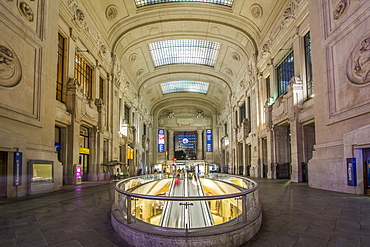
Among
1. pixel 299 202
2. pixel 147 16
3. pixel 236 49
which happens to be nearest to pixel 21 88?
pixel 299 202

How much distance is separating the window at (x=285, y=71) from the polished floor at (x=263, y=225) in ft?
37.4

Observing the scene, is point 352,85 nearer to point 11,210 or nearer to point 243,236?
point 243,236

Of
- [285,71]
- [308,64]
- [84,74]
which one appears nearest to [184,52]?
[84,74]

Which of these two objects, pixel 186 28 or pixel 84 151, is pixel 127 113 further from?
pixel 84 151

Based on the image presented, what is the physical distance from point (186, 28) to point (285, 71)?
1143cm

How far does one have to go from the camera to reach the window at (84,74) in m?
17.2

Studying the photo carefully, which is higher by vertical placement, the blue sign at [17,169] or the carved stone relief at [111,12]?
the carved stone relief at [111,12]

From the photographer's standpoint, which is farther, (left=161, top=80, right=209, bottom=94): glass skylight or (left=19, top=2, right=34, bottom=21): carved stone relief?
(left=161, top=80, right=209, bottom=94): glass skylight

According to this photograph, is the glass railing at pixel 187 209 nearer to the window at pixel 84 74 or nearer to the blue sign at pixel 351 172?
the blue sign at pixel 351 172

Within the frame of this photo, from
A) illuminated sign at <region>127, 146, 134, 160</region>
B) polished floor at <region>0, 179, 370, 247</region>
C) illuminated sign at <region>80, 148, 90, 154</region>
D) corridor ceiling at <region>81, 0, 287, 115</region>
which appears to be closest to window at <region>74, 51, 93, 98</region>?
corridor ceiling at <region>81, 0, 287, 115</region>

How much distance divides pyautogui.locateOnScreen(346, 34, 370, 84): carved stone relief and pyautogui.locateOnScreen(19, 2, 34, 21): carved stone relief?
42.6ft

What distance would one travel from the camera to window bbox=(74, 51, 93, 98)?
17227 millimetres

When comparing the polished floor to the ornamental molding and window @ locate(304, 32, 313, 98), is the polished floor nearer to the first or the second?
window @ locate(304, 32, 313, 98)

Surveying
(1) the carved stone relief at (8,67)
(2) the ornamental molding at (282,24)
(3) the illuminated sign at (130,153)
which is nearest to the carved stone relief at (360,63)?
(2) the ornamental molding at (282,24)
